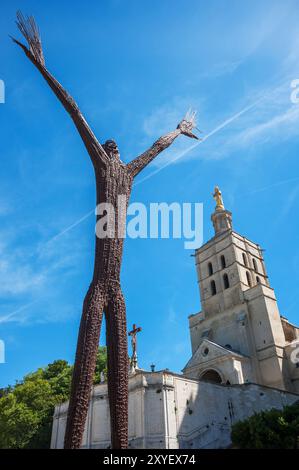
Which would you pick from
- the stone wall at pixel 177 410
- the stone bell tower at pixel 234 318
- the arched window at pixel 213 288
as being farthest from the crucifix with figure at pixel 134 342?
the arched window at pixel 213 288

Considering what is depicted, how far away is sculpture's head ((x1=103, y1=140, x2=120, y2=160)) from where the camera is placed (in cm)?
857

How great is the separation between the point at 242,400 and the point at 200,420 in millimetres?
4151

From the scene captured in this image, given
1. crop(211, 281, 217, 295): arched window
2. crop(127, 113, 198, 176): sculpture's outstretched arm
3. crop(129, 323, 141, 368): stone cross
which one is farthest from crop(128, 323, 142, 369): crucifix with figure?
crop(127, 113, 198, 176): sculpture's outstretched arm

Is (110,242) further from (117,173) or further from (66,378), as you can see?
(66,378)

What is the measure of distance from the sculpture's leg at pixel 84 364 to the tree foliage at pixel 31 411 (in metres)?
24.0

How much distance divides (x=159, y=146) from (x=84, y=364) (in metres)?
5.44

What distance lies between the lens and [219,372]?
93.7 ft

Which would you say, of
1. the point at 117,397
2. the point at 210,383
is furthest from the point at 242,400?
the point at 117,397

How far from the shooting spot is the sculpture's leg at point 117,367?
6195mm

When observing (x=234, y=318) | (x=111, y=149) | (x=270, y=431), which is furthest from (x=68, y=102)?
(x=234, y=318)

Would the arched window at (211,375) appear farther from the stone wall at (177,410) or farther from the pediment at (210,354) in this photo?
the stone wall at (177,410)

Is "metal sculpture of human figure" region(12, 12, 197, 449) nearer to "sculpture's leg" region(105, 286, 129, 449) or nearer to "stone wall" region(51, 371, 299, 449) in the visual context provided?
"sculpture's leg" region(105, 286, 129, 449)
